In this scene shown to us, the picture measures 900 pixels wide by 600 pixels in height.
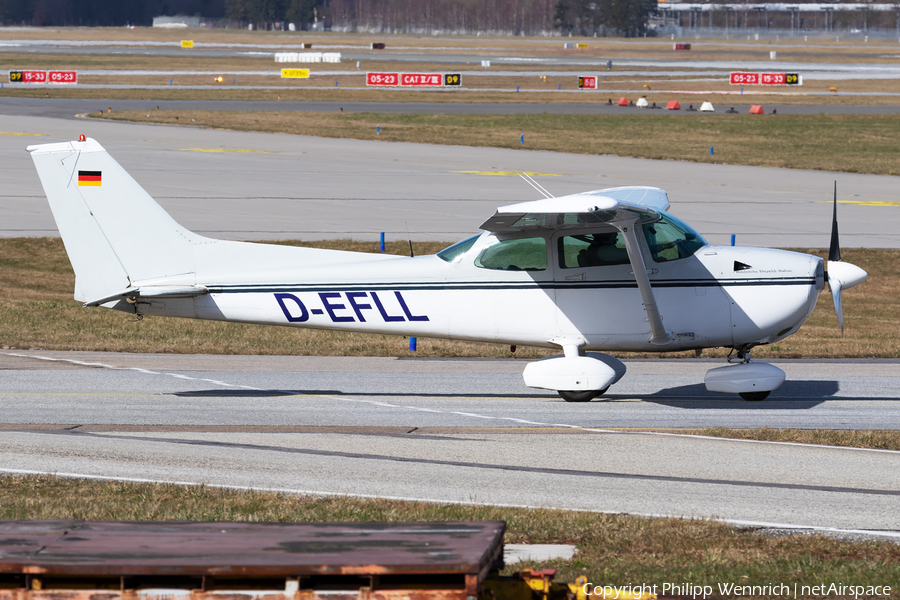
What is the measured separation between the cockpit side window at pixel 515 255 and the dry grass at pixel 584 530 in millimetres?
4977

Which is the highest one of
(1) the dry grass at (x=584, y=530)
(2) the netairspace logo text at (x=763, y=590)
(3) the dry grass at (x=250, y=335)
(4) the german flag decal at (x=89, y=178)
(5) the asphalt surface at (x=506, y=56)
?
(5) the asphalt surface at (x=506, y=56)

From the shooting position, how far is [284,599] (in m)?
5.28

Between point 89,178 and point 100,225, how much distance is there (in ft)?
1.95

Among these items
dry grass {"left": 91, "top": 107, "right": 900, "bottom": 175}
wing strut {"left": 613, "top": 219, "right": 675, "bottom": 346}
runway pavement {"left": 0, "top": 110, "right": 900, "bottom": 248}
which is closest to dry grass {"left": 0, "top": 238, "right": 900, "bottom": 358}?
wing strut {"left": 613, "top": 219, "right": 675, "bottom": 346}

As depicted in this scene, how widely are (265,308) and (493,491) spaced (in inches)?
195

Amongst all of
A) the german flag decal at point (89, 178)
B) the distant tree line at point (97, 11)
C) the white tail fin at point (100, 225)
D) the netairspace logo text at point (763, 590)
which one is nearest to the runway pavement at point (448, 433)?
the white tail fin at point (100, 225)

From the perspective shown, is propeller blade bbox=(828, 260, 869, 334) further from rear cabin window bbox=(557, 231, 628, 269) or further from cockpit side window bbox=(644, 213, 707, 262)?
rear cabin window bbox=(557, 231, 628, 269)

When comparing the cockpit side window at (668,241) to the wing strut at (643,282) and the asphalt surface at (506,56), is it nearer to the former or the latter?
the wing strut at (643,282)

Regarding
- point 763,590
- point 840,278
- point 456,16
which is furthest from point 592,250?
point 456,16

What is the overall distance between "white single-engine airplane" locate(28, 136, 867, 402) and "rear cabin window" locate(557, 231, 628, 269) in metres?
0.01

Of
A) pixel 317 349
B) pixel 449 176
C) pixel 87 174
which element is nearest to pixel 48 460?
pixel 87 174

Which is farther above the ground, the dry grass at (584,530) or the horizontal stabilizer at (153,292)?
the horizontal stabilizer at (153,292)

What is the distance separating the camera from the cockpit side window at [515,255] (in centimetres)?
1305

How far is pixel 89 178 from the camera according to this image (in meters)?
13.0
